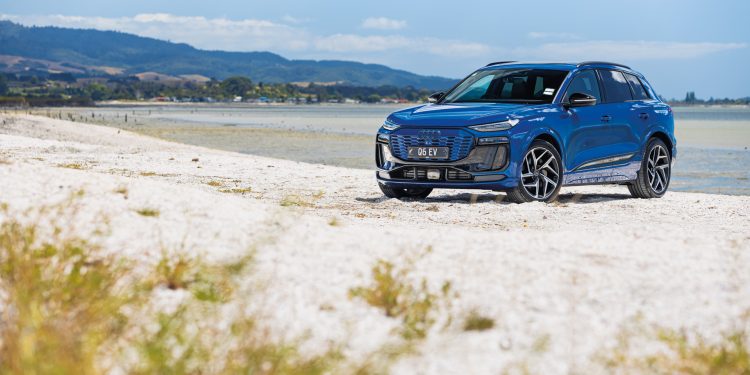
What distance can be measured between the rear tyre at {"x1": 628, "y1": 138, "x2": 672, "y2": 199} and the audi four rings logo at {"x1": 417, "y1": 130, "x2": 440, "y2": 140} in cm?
368

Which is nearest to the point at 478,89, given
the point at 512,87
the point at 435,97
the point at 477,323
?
the point at 512,87

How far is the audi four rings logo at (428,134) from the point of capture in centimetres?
1220

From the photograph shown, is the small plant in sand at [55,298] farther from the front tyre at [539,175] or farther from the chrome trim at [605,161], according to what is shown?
the chrome trim at [605,161]

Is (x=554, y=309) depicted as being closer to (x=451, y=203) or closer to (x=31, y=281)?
(x=31, y=281)

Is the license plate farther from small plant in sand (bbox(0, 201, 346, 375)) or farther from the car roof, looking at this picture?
small plant in sand (bbox(0, 201, 346, 375))

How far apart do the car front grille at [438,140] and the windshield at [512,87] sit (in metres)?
1.21

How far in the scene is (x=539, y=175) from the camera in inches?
496

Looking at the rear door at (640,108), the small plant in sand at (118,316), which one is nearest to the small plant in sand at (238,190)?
the rear door at (640,108)

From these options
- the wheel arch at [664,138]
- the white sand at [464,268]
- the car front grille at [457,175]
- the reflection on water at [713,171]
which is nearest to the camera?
the white sand at [464,268]

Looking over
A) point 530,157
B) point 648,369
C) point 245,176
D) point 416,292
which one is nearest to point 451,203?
point 530,157

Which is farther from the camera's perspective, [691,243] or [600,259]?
[691,243]

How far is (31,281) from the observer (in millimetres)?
5707

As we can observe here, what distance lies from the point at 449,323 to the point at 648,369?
3.38 feet

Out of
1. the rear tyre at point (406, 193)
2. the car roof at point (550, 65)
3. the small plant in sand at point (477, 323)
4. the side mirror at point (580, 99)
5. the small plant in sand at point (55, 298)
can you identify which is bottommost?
the rear tyre at point (406, 193)
